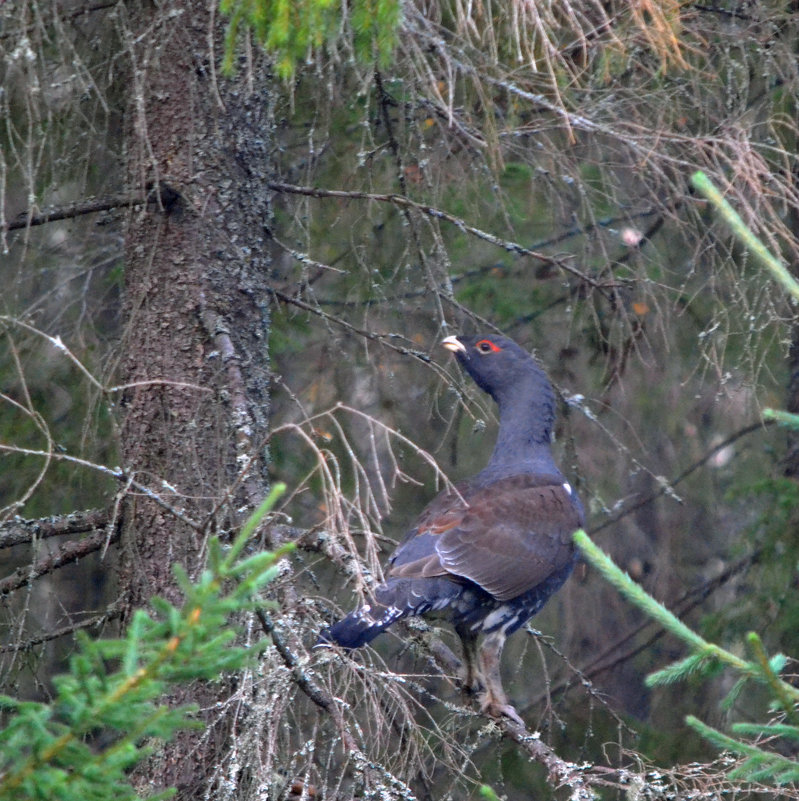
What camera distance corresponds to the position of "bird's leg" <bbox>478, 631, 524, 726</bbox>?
442cm

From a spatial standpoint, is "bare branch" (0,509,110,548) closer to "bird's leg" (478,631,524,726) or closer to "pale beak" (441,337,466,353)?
"pale beak" (441,337,466,353)

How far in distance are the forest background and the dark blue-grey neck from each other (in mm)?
277

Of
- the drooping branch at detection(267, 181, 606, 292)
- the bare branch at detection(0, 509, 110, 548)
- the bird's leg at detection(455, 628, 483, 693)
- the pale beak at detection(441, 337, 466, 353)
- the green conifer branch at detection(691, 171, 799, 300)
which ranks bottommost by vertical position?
the bird's leg at detection(455, 628, 483, 693)

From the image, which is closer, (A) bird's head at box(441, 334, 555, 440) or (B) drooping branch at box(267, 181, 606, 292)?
(B) drooping branch at box(267, 181, 606, 292)

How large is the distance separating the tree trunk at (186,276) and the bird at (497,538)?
0.84m

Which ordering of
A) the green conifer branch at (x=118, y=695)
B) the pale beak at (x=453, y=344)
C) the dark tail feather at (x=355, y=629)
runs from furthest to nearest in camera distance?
the pale beak at (x=453, y=344) → the dark tail feather at (x=355, y=629) → the green conifer branch at (x=118, y=695)

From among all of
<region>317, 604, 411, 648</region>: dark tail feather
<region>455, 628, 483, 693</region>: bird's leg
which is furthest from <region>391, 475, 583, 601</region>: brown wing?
<region>317, 604, 411, 648</region>: dark tail feather

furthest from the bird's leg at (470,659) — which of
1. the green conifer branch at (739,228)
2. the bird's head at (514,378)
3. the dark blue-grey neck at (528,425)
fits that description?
the green conifer branch at (739,228)

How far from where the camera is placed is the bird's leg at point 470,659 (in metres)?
4.65

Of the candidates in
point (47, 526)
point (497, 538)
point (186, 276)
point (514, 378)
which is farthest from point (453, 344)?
point (47, 526)

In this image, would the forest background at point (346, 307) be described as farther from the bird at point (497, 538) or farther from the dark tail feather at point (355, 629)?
the bird at point (497, 538)

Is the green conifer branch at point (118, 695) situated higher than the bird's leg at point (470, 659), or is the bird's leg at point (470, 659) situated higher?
the green conifer branch at point (118, 695)

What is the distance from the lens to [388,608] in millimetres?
3852

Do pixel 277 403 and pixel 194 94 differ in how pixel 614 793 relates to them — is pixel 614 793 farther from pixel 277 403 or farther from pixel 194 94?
pixel 194 94
